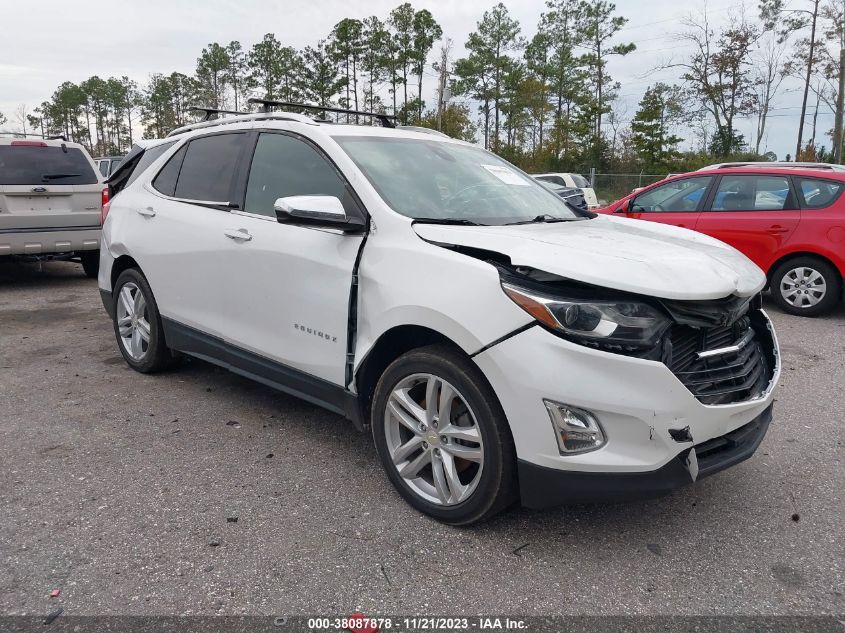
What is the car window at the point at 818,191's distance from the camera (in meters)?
6.87

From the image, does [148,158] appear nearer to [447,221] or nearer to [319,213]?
[319,213]

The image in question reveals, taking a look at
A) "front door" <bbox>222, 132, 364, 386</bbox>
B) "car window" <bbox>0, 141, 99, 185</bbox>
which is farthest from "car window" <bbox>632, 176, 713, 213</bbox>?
"car window" <bbox>0, 141, 99, 185</bbox>

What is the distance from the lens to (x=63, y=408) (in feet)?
13.8

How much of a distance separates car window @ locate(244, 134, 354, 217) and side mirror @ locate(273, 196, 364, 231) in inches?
7.9

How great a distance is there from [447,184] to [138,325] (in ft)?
8.97

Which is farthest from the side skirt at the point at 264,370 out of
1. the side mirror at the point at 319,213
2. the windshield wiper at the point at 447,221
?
the windshield wiper at the point at 447,221

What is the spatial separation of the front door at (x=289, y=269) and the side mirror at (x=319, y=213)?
8 cm

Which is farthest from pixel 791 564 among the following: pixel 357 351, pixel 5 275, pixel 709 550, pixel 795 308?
pixel 5 275

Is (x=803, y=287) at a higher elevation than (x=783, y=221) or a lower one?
lower

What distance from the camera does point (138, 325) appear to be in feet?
15.8

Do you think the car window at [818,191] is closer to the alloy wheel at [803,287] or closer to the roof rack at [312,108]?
the alloy wheel at [803,287]

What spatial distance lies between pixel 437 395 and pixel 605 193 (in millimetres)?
30123

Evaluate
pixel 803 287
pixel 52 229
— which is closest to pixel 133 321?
pixel 52 229

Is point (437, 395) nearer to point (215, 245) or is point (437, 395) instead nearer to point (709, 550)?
point (709, 550)
